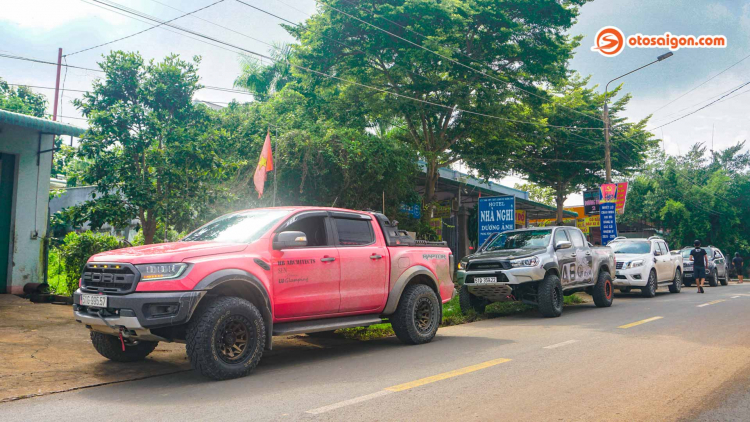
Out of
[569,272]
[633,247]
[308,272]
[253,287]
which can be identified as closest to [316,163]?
[569,272]

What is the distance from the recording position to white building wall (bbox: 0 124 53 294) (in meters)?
11.7

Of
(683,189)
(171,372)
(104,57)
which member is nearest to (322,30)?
(104,57)

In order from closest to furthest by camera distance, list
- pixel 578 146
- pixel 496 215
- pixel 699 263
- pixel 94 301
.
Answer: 1. pixel 94 301
2. pixel 496 215
3. pixel 699 263
4. pixel 578 146

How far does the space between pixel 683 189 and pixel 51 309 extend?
4715cm

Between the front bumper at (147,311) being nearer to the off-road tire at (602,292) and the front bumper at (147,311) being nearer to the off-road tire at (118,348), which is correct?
the off-road tire at (118,348)

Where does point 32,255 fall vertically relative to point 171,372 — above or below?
above

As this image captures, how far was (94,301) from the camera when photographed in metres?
5.69

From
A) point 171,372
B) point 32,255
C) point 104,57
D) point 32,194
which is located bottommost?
point 171,372

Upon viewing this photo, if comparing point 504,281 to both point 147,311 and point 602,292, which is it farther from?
point 147,311

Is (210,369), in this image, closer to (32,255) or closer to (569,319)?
(569,319)

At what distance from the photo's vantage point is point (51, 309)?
33.6 ft

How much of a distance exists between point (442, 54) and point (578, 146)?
48.9 feet

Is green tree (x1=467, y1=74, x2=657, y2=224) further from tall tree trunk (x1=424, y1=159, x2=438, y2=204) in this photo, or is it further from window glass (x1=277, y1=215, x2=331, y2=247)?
window glass (x1=277, y1=215, x2=331, y2=247)

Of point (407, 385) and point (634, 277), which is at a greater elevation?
point (634, 277)
